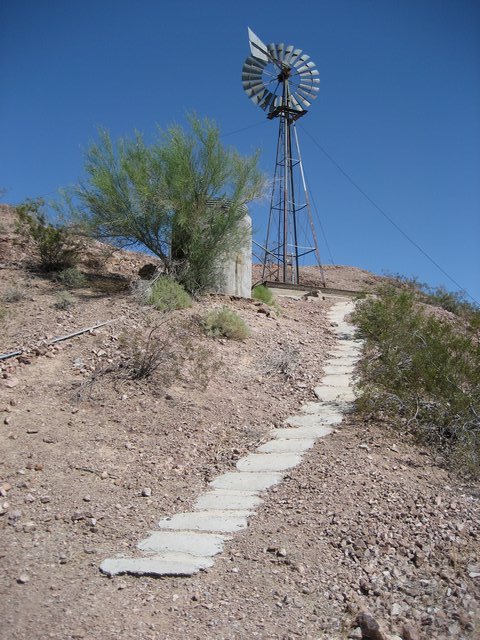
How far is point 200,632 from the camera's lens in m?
3.60

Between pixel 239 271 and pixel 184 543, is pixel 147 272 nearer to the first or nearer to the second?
pixel 239 271

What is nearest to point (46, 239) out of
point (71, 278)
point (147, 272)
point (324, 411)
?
point (71, 278)

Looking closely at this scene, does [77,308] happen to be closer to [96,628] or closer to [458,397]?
[458,397]

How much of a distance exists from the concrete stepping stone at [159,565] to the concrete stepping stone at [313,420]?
296 cm

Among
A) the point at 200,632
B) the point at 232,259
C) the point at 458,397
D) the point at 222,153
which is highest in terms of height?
the point at 222,153

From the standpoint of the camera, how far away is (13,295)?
994 centimetres

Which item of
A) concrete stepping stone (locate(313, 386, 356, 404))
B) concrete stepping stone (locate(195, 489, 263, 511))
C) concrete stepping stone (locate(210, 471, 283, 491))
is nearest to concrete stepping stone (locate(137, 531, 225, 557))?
concrete stepping stone (locate(195, 489, 263, 511))

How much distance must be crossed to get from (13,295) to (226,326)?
348cm

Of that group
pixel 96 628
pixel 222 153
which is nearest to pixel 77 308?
pixel 222 153

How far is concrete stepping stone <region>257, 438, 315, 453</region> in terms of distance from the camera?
20.9 ft

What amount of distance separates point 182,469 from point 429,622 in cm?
306

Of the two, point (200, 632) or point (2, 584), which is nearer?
point (200, 632)

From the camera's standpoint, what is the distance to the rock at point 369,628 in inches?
137

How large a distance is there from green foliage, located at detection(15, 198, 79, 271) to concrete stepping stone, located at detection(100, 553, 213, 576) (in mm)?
8410
